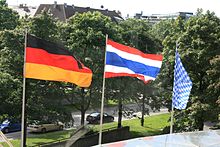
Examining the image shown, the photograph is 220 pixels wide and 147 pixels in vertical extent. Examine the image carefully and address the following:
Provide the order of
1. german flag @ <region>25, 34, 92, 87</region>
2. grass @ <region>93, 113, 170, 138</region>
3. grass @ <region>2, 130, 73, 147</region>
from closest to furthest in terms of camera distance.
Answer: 1. german flag @ <region>25, 34, 92, 87</region>
2. grass @ <region>2, 130, 73, 147</region>
3. grass @ <region>93, 113, 170, 138</region>

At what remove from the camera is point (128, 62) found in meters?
12.2

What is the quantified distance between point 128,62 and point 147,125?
21.8 metres

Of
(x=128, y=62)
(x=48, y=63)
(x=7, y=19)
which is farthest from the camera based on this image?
(x=7, y=19)

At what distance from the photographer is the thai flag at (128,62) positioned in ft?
39.2

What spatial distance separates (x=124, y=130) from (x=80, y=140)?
631 cm

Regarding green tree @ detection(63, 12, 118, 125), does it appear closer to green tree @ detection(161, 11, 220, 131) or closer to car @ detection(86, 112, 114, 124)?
green tree @ detection(161, 11, 220, 131)

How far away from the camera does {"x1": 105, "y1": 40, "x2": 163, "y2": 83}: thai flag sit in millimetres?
11953

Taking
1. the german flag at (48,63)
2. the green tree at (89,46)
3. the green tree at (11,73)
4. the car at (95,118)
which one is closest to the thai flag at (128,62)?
the german flag at (48,63)

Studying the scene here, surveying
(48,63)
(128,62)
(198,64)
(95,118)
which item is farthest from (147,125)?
(48,63)

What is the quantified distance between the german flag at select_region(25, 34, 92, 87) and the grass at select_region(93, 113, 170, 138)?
61.1 feet

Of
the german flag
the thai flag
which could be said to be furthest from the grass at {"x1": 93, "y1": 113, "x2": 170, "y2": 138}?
the german flag

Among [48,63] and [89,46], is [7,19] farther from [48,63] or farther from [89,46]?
[48,63]

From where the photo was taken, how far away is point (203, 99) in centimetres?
2355

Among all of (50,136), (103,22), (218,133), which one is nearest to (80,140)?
(50,136)
